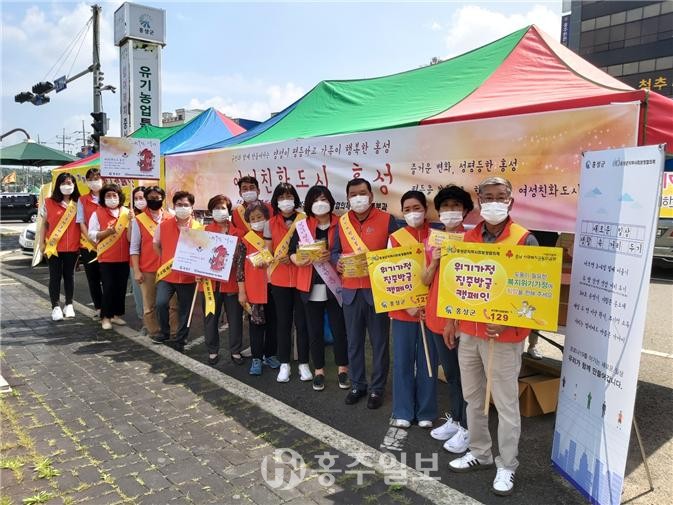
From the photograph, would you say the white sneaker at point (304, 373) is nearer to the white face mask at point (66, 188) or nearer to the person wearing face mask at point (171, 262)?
the person wearing face mask at point (171, 262)

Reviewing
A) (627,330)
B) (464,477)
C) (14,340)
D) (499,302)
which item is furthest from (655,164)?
(14,340)

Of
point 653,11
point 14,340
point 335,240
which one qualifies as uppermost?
point 653,11

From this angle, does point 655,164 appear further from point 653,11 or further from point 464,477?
point 653,11

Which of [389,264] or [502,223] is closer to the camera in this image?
[502,223]

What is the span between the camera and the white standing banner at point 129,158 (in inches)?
265

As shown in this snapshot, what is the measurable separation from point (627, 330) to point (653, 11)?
41652mm

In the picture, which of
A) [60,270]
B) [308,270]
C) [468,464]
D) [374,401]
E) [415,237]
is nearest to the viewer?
[468,464]

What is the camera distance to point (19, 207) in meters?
26.8

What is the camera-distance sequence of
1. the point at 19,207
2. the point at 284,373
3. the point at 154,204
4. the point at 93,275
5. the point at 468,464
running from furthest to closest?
the point at 19,207 < the point at 93,275 < the point at 154,204 < the point at 284,373 < the point at 468,464

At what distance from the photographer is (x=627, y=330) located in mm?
2549

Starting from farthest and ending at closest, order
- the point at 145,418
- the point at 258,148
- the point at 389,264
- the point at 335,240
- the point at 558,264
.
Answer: the point at 258,148 → the point at 335,240 → the point at 145,418 → the point at 389,264 → the point at 558,264

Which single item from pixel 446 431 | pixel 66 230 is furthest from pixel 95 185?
pixel 446 431

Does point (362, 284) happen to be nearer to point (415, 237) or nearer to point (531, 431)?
point (415, 237)

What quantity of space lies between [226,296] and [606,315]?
3.57 metres
